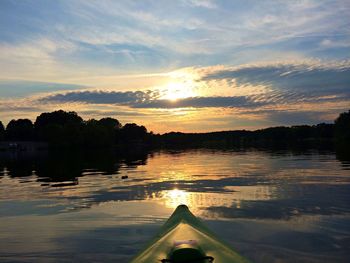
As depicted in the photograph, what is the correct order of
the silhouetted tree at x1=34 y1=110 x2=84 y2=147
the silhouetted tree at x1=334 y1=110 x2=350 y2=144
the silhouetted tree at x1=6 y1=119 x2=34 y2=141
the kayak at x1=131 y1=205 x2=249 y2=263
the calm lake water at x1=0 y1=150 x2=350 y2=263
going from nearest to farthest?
the kayak at x1=131 y1=205 x2=249 y2=263
the calm lake water at x1=0 y1=150 x2=350 y2=263
the silhouetted tree at x1=334 y1=110 x2=350 y2=144
the silhouetted tree at x1=34 y1=110 x2=84 y2=147
the silhouetted tree at x1=6 y1=119 x2=34 y2=141

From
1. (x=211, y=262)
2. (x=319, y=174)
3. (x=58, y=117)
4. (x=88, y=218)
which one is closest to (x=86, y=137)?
(x=58, y=117)

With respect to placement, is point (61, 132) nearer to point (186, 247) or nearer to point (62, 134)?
point (62, 134)

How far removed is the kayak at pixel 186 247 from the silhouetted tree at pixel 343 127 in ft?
438

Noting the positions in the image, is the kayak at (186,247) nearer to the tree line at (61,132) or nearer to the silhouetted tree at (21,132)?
the tree line at (61,132)

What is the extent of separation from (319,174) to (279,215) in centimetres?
1783

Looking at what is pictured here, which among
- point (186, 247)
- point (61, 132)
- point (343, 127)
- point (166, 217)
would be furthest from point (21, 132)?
point (186, 247)

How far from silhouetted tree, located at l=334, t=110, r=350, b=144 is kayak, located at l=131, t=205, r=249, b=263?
13340 centimetres

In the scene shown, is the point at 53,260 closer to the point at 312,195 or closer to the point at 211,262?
the point at 211,262

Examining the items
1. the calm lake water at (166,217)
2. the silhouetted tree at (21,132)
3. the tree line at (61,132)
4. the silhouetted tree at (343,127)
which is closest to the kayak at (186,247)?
the calm lake water at (166,217)

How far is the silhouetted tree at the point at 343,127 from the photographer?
13498 cm

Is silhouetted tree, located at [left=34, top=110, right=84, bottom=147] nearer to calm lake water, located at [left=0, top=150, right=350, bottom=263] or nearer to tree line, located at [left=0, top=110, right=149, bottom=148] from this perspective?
tree line, located at [left=0, top=110, right=149, bottom=148]

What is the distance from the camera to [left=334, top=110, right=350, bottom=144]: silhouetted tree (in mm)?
134975

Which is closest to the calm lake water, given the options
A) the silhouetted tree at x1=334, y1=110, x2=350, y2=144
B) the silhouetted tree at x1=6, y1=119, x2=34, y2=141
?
the silhouetted tree at x1=334, y1=110, x2=350, y2=144

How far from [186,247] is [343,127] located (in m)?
148
